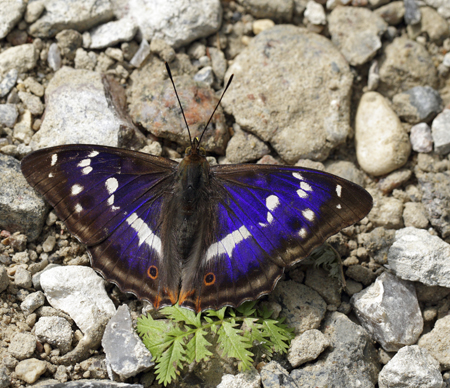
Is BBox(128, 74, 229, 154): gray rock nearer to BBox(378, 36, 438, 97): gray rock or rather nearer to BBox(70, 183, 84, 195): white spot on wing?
BBox(70, 183, 84, 195): white spot on wing

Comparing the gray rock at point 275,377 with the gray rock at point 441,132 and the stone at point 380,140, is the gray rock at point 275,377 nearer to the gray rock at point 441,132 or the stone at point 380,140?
the stone at point 380,140

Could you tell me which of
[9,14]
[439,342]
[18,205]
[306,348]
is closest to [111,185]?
[18,205]

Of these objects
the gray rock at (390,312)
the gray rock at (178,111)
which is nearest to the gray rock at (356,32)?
the gray rock at (178,111)

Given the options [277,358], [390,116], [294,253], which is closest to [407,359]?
[277,358]

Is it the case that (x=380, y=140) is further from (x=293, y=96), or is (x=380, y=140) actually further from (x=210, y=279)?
(x=210, y=279)

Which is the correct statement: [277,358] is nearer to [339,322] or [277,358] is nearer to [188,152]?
[339,322]
